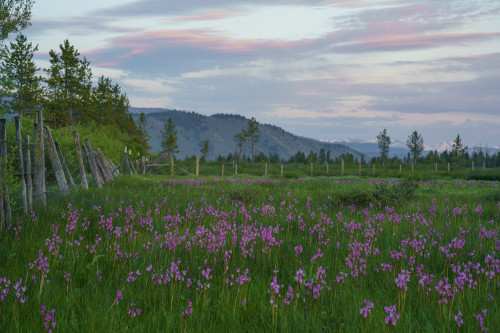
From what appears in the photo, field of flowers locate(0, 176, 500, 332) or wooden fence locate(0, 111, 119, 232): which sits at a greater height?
wooden fence locate(0, 111, 119, 232)

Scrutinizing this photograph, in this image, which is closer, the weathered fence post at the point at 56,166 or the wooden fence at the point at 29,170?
the wooden fence at the point at 29,170

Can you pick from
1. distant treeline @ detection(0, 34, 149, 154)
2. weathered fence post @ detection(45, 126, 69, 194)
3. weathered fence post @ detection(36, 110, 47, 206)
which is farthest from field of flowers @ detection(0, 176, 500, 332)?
distant treeline @ detection(0, 34, 149, 154)

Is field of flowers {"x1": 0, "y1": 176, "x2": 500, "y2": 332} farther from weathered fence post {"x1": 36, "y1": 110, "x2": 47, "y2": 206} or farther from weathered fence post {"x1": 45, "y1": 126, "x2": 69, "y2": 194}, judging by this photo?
weathered fence post {"x1": 45, "y1": 126, "x2": 69, "y2": 194}

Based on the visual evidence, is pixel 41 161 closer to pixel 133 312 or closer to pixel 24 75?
pixel 133 312

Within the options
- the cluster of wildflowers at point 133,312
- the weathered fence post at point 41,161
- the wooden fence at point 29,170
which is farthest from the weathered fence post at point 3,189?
the cluster of wildflowers at point 133,312

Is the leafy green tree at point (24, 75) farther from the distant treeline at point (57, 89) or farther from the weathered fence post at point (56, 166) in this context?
the weathered fence post at point (56, 166)

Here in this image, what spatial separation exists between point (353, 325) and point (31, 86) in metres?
73.4

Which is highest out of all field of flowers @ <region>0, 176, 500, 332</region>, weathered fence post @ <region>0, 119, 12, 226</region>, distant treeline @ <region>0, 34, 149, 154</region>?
distant treeline @ <region>0, 34, 149, 154</region>

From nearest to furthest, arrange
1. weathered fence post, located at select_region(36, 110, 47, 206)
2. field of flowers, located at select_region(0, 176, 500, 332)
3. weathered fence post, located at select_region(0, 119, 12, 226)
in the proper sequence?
1. field of flowers, located at select_region(0, 176, 500, 332)
2. weathered fence post, located at select_region(0, 119, 12, 226)
3. weathered fence post, located at select_region(36, 110, 47, 206)

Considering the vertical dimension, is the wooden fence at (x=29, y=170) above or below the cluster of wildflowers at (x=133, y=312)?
above

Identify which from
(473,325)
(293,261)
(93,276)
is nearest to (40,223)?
(93,276)

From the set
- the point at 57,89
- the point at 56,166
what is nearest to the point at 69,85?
the point at 57,89

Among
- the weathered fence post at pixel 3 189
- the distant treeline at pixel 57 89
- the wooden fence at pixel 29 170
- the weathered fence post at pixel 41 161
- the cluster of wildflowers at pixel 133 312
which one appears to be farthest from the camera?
the distant treeline at pixel 57 89

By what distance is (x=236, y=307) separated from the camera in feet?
12.6
